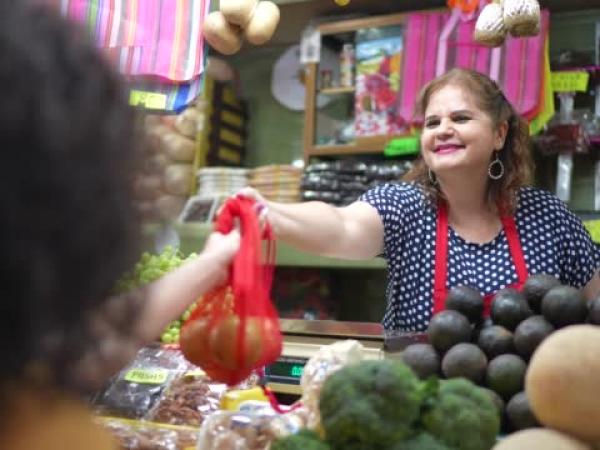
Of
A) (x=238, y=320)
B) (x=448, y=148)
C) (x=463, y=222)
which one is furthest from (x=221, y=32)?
(x=238, y=320)

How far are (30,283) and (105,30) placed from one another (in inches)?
55.3

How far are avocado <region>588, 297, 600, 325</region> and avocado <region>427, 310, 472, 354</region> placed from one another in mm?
157

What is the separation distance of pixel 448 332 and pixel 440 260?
2.08 ft

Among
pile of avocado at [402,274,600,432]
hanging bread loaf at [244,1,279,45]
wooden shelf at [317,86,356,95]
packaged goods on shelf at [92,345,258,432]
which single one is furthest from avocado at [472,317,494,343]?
wooden shelf at [317,86,356,95]

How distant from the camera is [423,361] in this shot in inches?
38.6

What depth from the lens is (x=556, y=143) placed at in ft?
9.09

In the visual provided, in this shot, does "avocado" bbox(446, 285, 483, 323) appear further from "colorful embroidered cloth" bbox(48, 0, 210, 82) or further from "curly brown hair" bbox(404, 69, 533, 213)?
"colorful embroidered cloth" bbox(48, 0, 210, 82)

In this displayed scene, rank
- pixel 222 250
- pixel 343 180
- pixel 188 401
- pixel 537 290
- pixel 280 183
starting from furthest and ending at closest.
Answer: pixel 280 183
pixel 343 180
pixel 188 401
pixel 537 290
pixel 222 250

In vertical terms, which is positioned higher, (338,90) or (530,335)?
(338,90)

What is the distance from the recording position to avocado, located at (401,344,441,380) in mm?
974

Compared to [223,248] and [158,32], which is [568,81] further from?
[223,248]

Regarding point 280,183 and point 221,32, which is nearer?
point 221,32

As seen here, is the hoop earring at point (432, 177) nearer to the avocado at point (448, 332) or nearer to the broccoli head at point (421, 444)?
the avocado at point (448, 332)

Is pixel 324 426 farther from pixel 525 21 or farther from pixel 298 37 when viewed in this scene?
pixel 298 37
